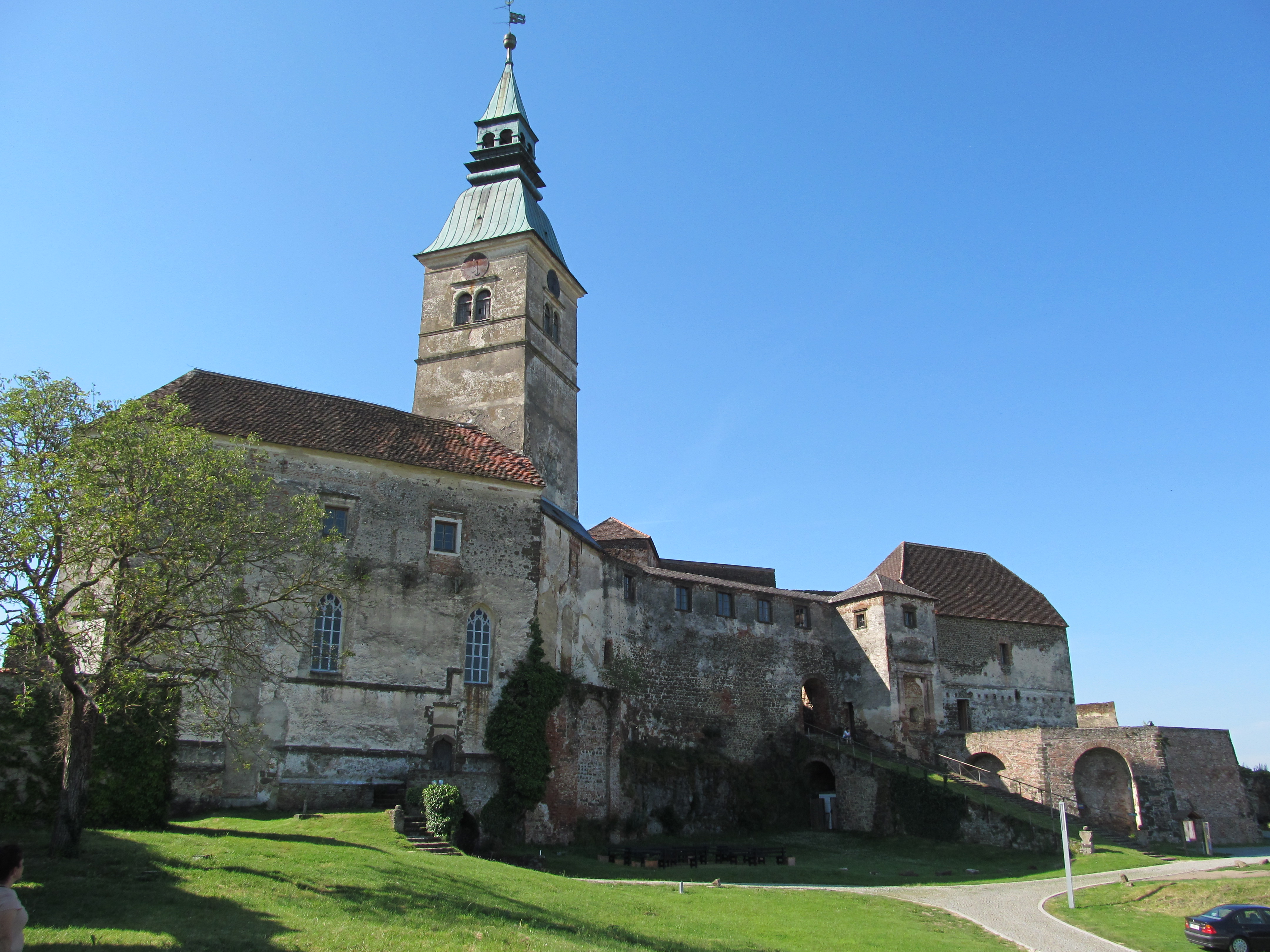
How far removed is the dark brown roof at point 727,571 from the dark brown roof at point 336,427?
646 inches

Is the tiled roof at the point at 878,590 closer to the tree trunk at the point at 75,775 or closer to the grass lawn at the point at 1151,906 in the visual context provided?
the grass lawn at the point at 1151,906

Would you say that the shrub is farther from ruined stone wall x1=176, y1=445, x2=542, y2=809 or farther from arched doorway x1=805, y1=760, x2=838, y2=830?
arched doorway x1=805, y1=760, x2=838, y2=830

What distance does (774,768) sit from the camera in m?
39.2

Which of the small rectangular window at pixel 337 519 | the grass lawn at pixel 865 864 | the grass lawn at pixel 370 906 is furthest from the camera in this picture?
the small rectangular window at pixel 337 519

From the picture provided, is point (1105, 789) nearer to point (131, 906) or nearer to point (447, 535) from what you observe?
point (447, 535)

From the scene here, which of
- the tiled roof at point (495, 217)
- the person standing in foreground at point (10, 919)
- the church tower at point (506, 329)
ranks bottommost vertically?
the person standing in foreground at point (10, 919)

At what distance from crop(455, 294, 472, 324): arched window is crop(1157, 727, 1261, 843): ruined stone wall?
106 ft

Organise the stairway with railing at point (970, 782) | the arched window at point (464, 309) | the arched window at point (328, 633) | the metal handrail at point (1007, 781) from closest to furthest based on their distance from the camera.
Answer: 1. the arched window at point (328, 633)
2. the stairway with railing at point (970, 782)
3. the metal handrail at point (1007, 781)
4. the arched window at point (464, 309)

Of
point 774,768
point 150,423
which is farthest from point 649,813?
point 150,423

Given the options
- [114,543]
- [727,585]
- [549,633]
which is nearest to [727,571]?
[727,585]

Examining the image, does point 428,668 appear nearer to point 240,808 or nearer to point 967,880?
point 240,808

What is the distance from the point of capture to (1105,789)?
36750mm

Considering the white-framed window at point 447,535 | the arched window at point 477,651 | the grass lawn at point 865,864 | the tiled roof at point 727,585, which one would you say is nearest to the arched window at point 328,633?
the white-framed window at point 447,535

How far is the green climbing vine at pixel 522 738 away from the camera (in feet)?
87.6
